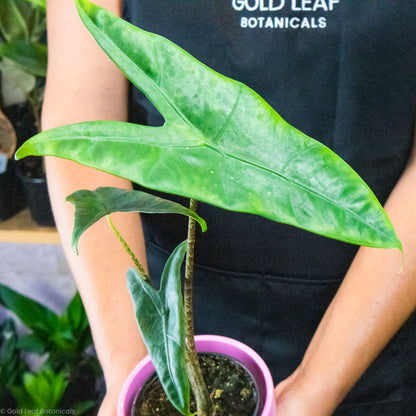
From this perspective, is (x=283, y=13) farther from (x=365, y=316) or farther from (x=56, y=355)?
(x=56, y=355)

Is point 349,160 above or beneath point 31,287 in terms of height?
above

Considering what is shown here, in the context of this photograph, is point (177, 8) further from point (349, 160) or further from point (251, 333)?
point (251, 333)

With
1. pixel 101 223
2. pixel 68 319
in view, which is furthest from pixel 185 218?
pixel 68 319

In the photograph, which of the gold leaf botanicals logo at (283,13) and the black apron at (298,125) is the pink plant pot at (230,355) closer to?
the black apron at (298,125)

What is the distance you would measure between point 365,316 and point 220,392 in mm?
258

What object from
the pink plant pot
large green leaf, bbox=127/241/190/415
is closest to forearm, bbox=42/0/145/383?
the pink plant pot

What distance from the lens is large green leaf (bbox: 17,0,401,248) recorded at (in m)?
0.23

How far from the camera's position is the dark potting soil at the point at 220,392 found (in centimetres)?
41

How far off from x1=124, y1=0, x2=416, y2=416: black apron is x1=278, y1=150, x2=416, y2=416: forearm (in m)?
0.12

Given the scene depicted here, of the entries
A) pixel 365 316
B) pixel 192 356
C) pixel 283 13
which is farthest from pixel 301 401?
pixel 283 13

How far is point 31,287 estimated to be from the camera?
162cm

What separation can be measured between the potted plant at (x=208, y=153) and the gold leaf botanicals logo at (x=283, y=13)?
36cm

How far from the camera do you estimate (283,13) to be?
0.57 metres

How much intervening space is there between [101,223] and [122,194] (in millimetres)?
346
